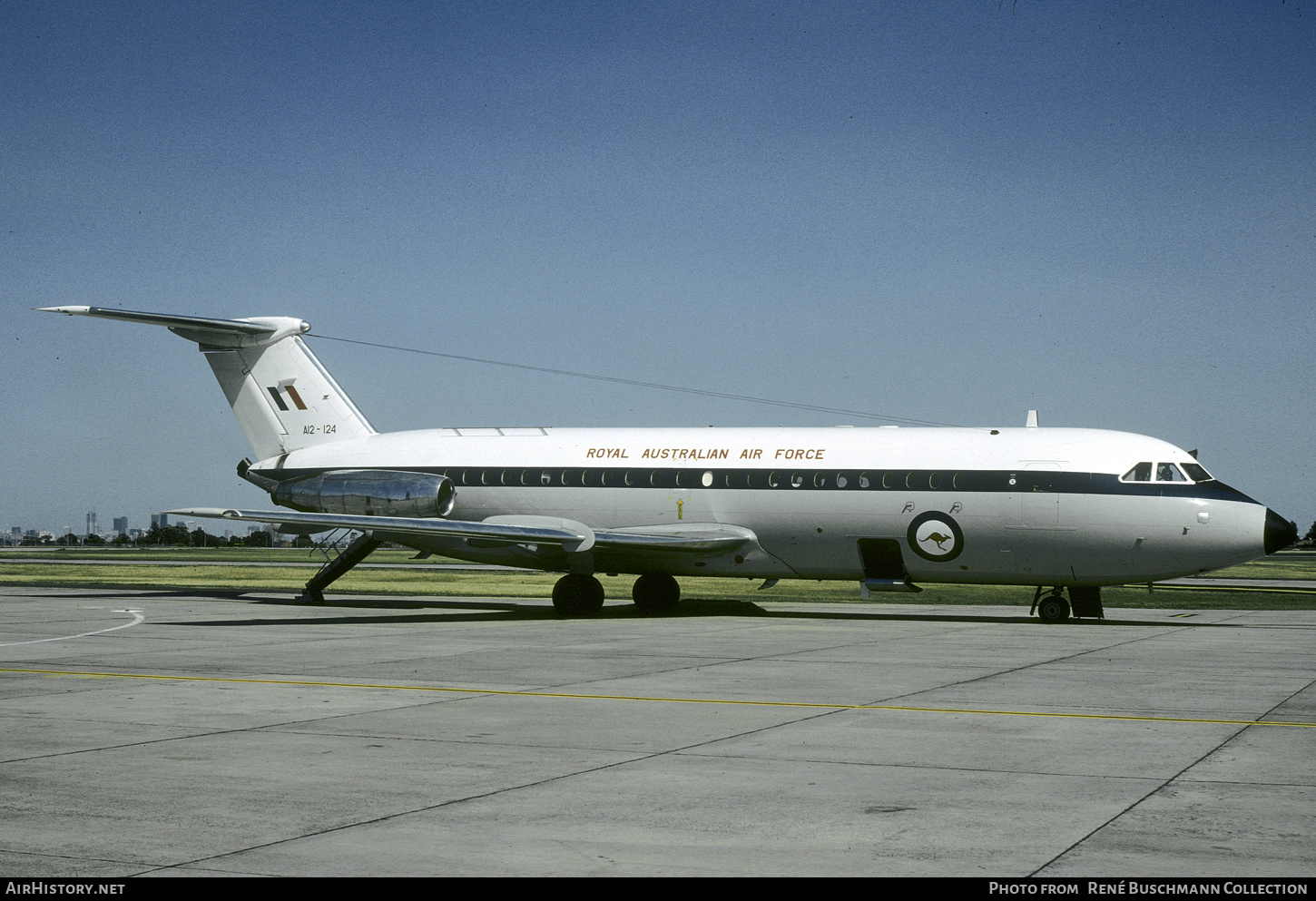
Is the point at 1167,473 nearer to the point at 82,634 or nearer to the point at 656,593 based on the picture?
the point at 656,593

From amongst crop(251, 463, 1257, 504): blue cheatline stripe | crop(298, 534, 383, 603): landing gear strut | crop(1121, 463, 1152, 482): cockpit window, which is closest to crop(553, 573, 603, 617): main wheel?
crop(251, 463, 1257, 504): blue cheatline stripe

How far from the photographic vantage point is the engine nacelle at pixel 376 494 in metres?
30.1

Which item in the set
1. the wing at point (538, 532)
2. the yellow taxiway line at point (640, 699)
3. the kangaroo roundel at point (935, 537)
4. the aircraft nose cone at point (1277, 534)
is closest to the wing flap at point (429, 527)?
the wing at point (538, 532)

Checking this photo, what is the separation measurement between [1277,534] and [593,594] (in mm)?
14334

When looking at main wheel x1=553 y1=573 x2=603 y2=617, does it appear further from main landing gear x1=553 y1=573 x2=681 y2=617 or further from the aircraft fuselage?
the aircraft fuselage

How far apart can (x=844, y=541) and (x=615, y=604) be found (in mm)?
9221

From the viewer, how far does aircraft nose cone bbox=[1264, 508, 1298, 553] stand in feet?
78.9

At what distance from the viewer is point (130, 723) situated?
1241 cm

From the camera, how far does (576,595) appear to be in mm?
29422

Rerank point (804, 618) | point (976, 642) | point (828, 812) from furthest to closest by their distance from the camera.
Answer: point (804, 618)
point (976, 642)
point (828, 812)

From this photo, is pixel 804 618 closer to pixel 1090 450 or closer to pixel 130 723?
pixel 1090 450

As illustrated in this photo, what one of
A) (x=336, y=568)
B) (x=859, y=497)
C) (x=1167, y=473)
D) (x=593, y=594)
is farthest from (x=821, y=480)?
(x=336, y=568)

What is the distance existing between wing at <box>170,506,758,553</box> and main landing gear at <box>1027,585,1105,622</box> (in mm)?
6196

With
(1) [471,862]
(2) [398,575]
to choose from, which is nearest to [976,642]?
(1) [471,862]
